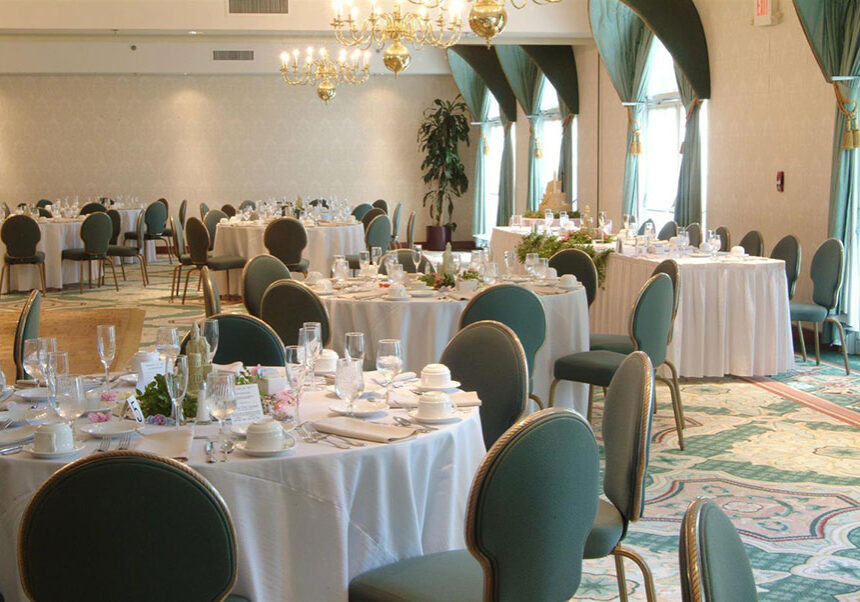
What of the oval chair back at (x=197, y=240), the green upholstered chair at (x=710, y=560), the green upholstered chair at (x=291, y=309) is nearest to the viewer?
the green upholstered chair at (x=710, y=560)

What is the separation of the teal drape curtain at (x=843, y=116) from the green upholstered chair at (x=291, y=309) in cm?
492

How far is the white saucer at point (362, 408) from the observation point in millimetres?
3258

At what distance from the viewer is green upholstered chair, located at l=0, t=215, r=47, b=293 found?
40.7 feet

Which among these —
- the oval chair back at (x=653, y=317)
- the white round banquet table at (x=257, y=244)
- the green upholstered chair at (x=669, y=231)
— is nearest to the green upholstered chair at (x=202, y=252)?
the white round banquet table at (x=257, y=244)

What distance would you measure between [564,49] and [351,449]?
1319cm

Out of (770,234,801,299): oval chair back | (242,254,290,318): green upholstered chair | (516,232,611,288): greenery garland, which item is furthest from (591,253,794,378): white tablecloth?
(242,254,290,318): green upholstered chair

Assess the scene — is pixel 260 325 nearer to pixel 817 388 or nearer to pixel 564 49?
pixel 817 388

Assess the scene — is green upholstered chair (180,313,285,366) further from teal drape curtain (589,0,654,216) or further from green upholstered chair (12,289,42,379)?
teal drape curtain (589,0,654,216)

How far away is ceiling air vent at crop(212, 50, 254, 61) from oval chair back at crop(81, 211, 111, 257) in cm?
614

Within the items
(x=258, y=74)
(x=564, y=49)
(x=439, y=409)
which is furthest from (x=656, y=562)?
(x=258, y=74)

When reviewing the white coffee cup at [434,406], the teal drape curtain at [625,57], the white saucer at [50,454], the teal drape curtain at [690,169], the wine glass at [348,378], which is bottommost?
the white saucer at [50,454]

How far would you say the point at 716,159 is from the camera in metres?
10.9

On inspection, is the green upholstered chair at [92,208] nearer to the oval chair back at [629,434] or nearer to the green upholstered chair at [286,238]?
the green upholstered chair at [286,238]

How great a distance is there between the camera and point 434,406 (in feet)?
10.5
